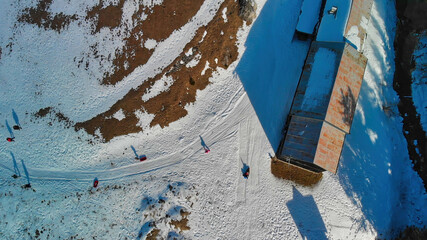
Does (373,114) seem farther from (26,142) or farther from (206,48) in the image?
(26,142)

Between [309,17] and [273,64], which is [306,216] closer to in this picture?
[273,64]

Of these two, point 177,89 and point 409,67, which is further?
point 409,67

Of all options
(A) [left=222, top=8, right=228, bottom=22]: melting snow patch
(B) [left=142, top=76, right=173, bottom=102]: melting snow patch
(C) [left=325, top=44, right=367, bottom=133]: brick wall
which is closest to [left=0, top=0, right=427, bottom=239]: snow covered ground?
(A) [left=222, top=8, right=228, bottom=22]: melting snow patch

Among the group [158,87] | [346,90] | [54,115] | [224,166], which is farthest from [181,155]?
[346,90]

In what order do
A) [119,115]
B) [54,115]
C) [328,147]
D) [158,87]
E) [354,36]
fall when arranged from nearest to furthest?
[328,147] < [354,36] < [158,87] < [119,115] < [54,115]

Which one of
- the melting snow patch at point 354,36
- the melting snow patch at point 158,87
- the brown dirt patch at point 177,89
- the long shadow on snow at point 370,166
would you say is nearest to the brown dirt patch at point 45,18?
the brown dirt patch at point 177,89

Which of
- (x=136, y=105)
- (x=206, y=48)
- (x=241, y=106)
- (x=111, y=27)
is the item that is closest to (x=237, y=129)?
(x=241, y=106)
